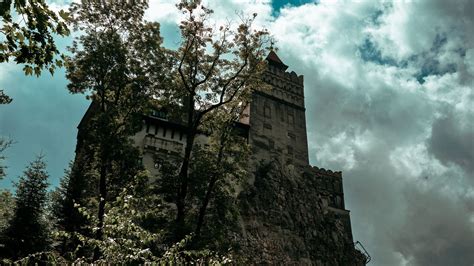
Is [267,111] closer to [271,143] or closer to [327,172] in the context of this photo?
[271,143]

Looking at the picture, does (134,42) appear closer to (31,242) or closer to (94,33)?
(94,33)

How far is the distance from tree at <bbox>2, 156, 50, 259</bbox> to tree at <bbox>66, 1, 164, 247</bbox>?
340 centimetres

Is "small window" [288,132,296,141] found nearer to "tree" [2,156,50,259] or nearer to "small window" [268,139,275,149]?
"small window" [268,139,275,149]

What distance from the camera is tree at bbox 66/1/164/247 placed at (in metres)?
19.2

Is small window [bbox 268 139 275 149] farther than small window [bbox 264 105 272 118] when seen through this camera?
No

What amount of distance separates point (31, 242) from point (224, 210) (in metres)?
9.83

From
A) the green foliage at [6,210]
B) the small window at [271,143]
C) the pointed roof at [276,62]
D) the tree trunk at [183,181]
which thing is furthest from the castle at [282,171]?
the green foliage at [6,210]

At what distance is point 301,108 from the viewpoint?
50.3 meters

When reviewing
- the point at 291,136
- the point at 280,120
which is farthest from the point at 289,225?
the point at 280,120

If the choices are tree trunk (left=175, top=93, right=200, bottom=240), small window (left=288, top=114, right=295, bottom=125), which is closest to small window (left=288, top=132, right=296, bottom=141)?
small window (left=288, top=114, right=295, bottom=125)

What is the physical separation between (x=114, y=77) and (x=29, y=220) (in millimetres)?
8710

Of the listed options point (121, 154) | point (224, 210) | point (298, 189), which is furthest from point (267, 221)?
point (121, 154)

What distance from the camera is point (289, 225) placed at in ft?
127

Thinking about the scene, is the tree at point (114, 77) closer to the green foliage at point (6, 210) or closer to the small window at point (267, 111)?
the green foliage at point (6, 210)
